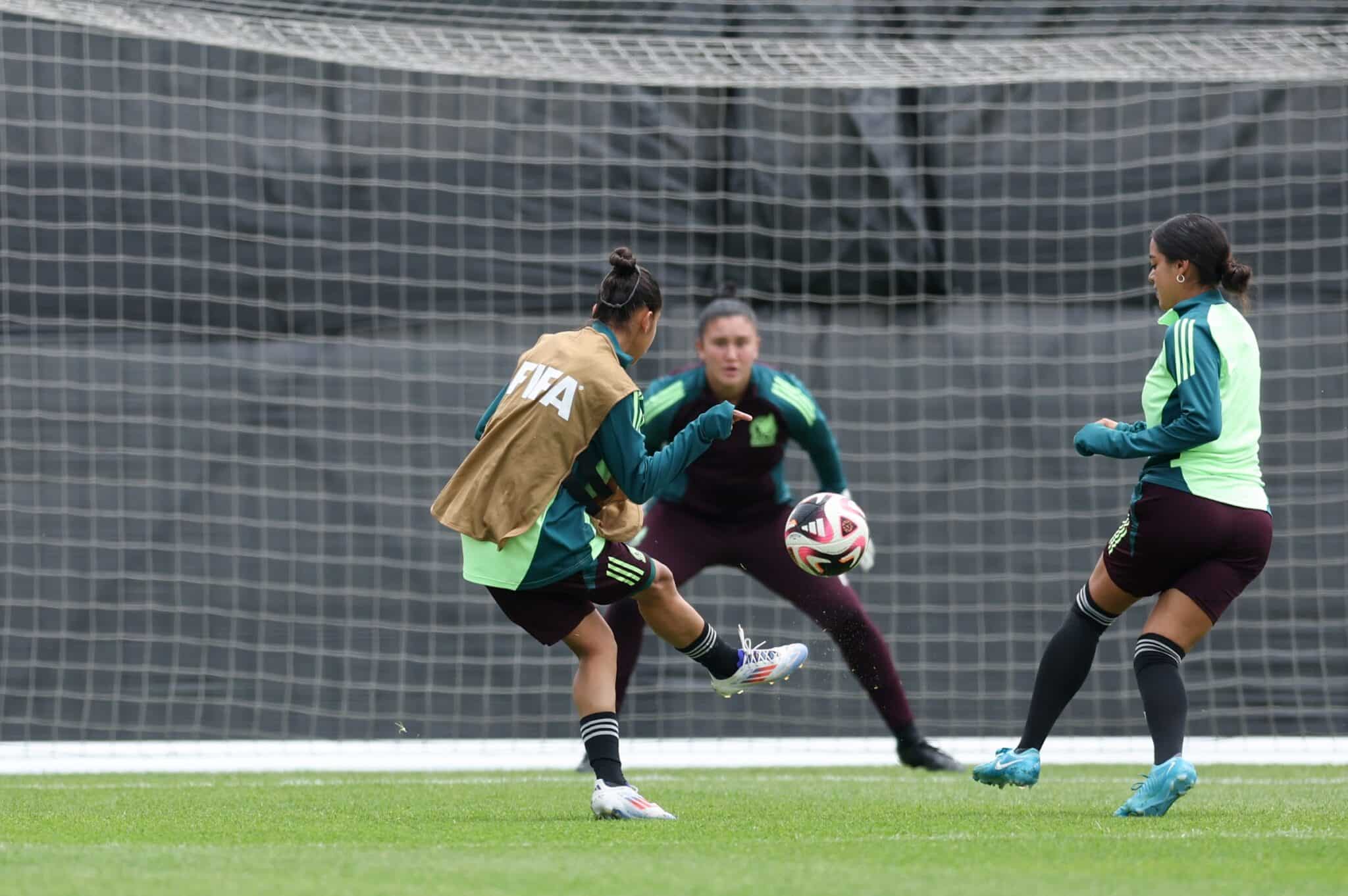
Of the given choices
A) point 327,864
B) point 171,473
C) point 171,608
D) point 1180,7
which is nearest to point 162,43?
point 171,473

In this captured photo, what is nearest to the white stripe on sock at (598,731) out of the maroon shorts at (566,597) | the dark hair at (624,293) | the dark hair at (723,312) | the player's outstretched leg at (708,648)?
the maroon shorts at (566,597)

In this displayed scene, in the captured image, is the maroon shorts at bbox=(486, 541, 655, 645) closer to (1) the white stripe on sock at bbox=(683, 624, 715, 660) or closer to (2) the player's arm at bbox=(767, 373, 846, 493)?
(1) the white stripe on sock at bbox=(683, 624, 715, 660)

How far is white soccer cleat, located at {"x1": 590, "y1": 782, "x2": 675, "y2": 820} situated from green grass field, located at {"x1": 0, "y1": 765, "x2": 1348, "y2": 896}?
75mm

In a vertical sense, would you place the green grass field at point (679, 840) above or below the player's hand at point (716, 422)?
below

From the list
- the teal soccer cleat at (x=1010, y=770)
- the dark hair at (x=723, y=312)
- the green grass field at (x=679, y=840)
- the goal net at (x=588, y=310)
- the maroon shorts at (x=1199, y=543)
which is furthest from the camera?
the goal net at (x=588, y=310)

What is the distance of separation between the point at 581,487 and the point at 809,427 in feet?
6.81

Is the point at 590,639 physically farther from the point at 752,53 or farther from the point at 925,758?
the point at 752,53

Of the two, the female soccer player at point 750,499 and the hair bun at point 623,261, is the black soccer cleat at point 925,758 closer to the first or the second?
the female soccer player at point 750,499

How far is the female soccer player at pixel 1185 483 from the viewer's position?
4.59 meters

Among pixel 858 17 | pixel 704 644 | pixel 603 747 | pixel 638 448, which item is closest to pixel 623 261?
pixel 638 448

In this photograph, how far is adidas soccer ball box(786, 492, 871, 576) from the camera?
17.9 ft

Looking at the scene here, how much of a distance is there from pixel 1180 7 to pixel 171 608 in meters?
5.81

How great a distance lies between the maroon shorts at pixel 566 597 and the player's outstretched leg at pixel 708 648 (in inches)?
6.8

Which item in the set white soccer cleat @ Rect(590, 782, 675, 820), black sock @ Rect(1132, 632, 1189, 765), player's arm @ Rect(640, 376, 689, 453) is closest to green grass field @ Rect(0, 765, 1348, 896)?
white soccer cleat @ Rect(590, 782, 675, 820)
